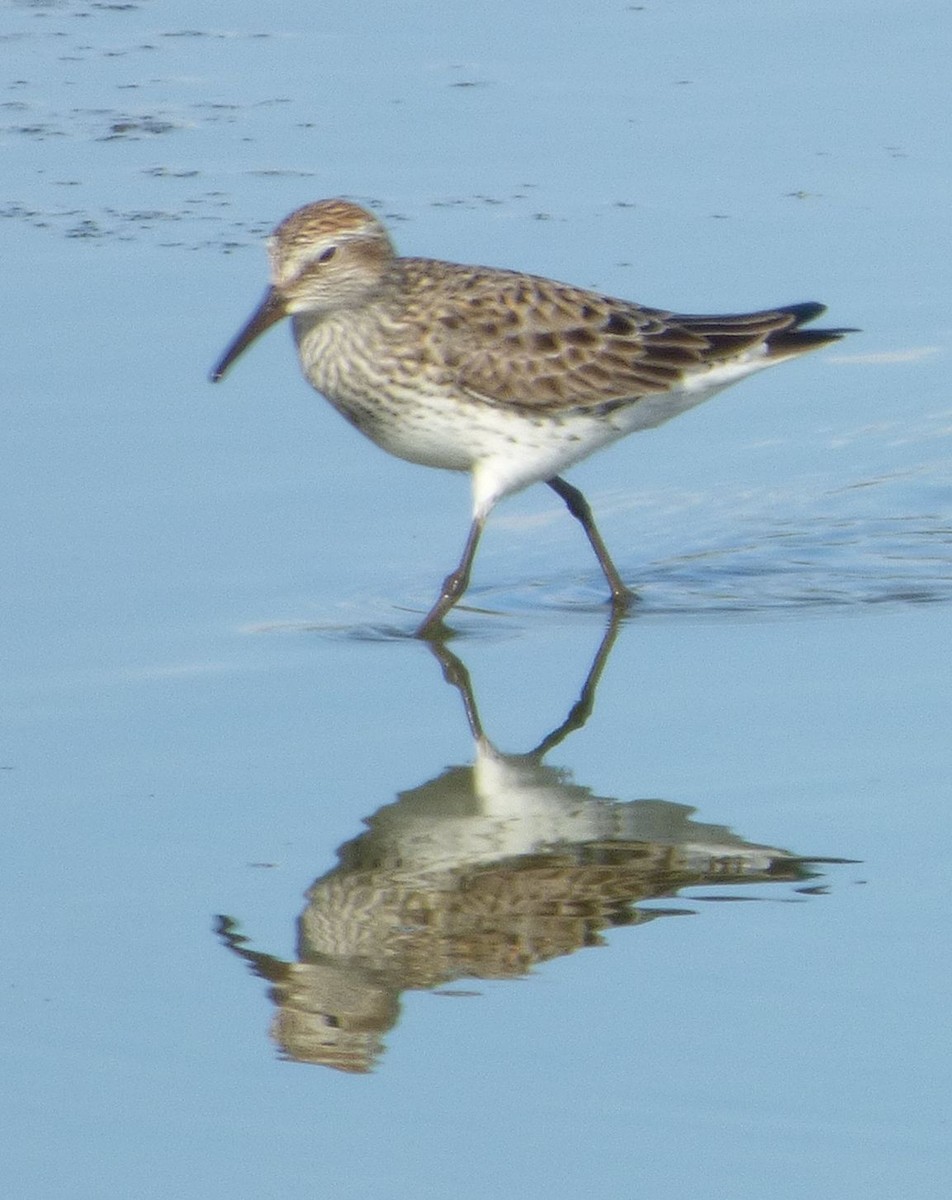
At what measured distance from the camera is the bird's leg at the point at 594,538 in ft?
30.4

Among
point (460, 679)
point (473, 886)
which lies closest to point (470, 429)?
point (460, 679)

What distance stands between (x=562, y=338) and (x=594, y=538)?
70 cm

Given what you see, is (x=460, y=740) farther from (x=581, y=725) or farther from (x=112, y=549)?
(x=112, y=549)

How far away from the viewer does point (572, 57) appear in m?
14.0

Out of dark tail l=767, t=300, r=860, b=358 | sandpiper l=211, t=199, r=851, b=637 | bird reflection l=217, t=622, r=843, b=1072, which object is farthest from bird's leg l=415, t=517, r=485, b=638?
dark tail l=767, t=300, r=860, b=358

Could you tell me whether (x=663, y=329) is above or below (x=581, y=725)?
above

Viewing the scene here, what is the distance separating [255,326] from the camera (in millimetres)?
9023

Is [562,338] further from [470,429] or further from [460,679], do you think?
[460,679]

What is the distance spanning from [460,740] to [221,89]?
22.2 feet

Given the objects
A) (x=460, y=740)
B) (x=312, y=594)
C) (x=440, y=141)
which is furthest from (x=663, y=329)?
(x=440, y=141)

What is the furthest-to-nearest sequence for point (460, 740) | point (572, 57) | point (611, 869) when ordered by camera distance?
point (572, 57), point (460, 740), point (611, 869)

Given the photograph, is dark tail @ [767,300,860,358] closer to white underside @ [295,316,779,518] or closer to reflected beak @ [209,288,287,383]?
white underside @ [295,316,779,518]

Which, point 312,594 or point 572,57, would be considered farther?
point 572,57

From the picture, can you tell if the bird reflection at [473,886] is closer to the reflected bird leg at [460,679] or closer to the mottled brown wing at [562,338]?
the reflected bird leg at [460,679]
